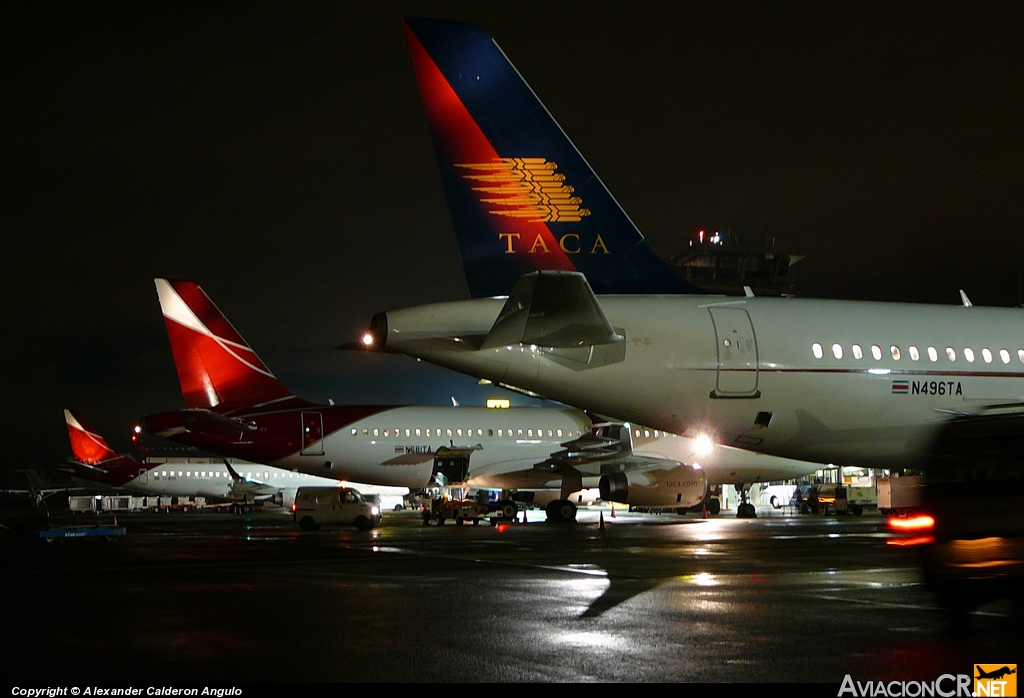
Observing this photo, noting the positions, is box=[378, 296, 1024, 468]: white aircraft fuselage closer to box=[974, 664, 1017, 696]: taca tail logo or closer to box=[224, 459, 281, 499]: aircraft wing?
box=[974, 664, 1017, 696]: taca tail logo

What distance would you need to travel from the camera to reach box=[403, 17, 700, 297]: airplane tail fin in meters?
15.8

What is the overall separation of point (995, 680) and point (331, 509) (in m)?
28.4

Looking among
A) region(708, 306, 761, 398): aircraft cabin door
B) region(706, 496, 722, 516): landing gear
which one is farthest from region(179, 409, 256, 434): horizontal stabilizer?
region(708, 306, 761, 398): aircraft cabin door

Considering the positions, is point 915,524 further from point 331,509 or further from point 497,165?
point 331,509

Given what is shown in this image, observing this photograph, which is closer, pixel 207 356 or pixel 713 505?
pixel 207 356

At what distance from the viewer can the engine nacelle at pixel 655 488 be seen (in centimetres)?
2916

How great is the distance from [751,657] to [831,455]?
36.3 feet

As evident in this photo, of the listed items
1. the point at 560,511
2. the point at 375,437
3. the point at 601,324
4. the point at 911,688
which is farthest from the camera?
the point at 375,437

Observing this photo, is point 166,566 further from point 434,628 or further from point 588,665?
point 588,665

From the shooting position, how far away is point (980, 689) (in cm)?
639

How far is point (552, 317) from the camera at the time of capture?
13773 millimetres

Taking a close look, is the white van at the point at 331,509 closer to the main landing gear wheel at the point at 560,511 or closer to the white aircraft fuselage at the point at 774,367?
the main landing gear wheel at the point at 560,511

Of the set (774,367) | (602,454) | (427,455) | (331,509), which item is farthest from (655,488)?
(774,367)

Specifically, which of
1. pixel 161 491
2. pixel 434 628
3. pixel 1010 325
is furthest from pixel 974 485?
pixel 161 491
